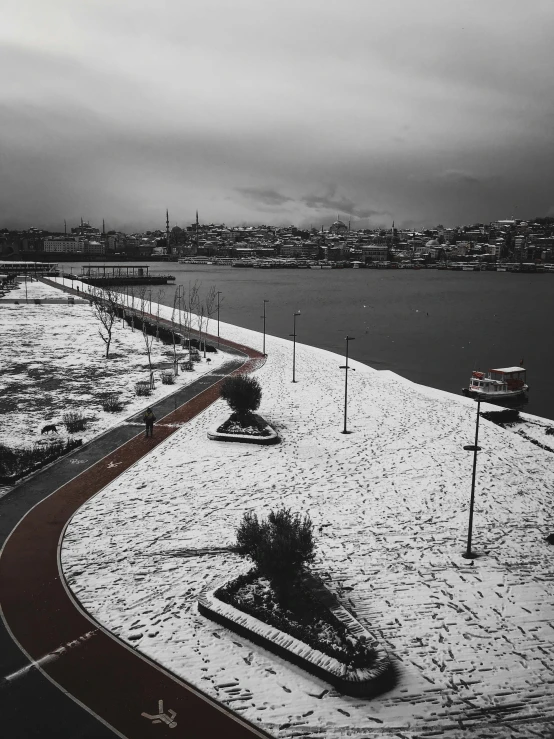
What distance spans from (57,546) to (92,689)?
13.1ft

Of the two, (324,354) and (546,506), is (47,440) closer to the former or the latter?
(546,506)

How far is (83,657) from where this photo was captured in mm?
7680

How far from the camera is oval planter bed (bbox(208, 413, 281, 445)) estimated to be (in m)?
17.0

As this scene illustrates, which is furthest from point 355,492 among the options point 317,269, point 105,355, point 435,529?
point 317,269

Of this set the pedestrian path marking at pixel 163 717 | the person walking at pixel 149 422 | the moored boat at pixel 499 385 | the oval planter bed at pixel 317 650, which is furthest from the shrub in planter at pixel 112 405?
the moored boat at pixel 499 385

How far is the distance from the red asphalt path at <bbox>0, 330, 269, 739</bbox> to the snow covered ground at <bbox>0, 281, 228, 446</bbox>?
7.04 meters

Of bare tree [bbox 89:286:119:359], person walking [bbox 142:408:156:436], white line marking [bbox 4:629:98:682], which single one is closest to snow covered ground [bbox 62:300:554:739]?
white line marking [bbox 4:629:98:682]

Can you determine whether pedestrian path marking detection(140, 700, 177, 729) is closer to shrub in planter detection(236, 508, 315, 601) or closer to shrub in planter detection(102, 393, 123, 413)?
shrub in planter detection(236, 508, 315, 601)

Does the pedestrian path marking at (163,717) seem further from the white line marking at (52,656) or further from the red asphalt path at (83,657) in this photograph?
the white line marking at (52,656)

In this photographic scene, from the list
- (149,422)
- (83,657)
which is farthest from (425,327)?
(83,657)

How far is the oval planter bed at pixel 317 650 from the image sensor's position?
7.29 meters

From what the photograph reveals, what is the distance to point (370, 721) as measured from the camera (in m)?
6.88

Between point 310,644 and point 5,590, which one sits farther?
point 5,590

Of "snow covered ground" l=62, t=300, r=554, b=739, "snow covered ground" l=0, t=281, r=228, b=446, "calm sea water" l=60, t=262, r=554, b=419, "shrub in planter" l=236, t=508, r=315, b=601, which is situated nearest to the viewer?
"snow covered ground" l=62, t=300, r=554, b=739
